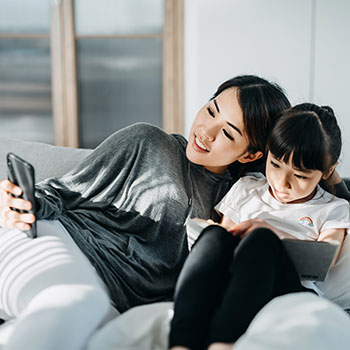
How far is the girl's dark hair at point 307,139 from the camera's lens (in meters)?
1.26

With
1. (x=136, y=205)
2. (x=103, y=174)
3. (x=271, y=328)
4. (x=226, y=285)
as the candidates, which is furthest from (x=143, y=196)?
(x=271, y=328)

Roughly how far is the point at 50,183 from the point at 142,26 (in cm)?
237

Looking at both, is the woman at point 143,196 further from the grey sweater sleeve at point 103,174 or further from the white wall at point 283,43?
the white wall at point 283,43

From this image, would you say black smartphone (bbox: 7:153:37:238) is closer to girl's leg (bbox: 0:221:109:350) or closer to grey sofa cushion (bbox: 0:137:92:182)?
girl's leg (bbox: 0:221:109:350)

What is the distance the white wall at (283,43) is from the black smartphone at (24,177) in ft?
7.97

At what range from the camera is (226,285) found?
102 cm

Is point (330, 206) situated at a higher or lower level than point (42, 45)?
lower

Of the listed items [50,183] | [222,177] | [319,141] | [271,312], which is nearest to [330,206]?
[319,141]

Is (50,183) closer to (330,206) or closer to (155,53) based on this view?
(330,206)

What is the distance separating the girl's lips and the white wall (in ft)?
6.70

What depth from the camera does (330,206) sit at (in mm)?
1323

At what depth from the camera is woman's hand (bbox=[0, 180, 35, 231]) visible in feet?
3.86

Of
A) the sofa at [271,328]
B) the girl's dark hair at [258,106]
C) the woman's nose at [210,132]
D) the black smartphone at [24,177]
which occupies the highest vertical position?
the girl's dark hair at [258,106]

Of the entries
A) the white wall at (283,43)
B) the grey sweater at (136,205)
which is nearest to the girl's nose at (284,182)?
the grey sweater at (136,205)
